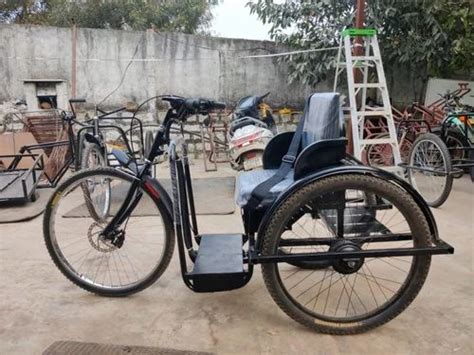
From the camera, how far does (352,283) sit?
2.19m

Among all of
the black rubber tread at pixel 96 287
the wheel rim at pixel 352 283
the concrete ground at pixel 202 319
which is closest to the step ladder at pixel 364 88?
the wheel rim at pixel 352 283

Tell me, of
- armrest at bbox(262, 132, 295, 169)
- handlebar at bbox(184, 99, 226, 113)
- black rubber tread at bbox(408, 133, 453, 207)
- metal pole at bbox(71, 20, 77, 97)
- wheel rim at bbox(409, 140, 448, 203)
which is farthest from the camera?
metal pole at bbox(71, 20, 77, 97)

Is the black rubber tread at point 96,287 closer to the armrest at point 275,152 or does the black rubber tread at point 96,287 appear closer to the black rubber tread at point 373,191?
the black rubber tread at point 373,191

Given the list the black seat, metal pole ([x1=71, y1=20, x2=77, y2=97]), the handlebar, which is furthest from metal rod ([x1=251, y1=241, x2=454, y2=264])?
metal pole ([x1=71, y1=20, x2=77, y2=97])

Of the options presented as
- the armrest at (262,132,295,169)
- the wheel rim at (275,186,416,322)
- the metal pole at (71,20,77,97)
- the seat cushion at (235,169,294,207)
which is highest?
the metal pole at (71,20,77,97)

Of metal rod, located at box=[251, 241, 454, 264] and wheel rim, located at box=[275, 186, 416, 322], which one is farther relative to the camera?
wheel rim, located at box=[275, 186, 416, 322]

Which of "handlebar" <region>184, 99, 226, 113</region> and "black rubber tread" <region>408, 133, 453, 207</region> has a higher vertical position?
"handlebar" <region>184, 99, 226, 113</region>

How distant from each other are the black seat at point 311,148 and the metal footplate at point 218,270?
256 millimetres

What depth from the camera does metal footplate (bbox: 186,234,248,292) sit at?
1.76 meters

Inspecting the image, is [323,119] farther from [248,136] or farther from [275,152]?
[248,136]

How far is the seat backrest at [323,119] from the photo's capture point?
6.24ft

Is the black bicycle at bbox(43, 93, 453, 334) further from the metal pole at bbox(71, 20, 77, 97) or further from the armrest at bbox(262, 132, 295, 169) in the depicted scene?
the metal pole at bbox(71, 20, 77, 97)

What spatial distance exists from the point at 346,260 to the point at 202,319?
0.71 metres

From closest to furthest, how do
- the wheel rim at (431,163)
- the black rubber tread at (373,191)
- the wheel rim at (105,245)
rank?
the black rubber tread at (373,191), the wheel rim at (105,245), the wheel rim at (431,163)
